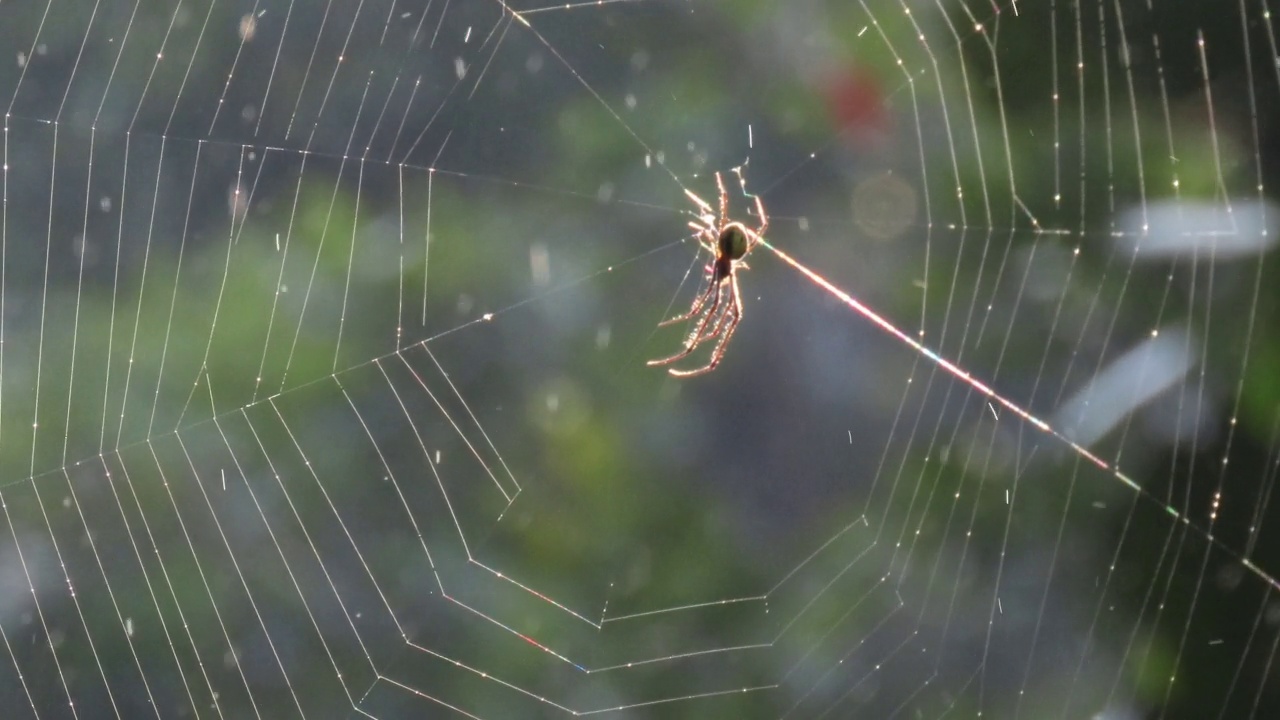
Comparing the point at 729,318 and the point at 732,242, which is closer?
the point at 732,242

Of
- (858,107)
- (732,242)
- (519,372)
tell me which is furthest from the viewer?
(519,372)

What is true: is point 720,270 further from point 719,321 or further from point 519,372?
point 519,372

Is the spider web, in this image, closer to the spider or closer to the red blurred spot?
the red blurred spot

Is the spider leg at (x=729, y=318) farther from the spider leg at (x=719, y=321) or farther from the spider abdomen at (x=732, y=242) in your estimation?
the spider abdomen at (x=732, y=242)

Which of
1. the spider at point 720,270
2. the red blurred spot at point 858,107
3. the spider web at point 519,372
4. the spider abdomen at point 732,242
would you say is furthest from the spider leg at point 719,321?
the red blurred spot at point 858,107

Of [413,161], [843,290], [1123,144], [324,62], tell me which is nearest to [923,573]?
[843,290]

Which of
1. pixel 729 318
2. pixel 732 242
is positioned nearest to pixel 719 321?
pixel 729 318
